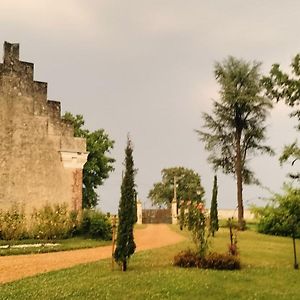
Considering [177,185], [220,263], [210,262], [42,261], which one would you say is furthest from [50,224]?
[177,185]

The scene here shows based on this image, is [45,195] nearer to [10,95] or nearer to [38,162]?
[38,162]

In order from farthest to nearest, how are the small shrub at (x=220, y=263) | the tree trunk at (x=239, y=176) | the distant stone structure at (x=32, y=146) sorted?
the tree trunk at (x=239, y=176) < the distant stone structure at (x=32, y=146) < the small shrub at (x=220, y=263)

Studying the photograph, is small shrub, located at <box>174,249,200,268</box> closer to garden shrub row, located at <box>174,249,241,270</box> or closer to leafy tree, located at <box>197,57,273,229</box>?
garden shrub row, located at <box>174,249,241,270</box>

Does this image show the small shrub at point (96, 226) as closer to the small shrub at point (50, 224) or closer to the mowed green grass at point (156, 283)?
the small shrub at point (50, 224)

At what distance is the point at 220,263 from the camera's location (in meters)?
15.1

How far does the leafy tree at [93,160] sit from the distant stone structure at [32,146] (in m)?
15.7

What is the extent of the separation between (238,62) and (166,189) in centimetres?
4570

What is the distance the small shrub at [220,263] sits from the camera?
15078 millimetres

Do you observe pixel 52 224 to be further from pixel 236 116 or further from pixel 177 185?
pixel 177 185

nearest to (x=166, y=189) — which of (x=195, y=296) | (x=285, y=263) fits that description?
(x=285, y=263)

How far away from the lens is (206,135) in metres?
39.0

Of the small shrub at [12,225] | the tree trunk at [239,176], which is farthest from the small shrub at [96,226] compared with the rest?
the tree trunk at [239,176]

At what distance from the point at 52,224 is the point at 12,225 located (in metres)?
2.00

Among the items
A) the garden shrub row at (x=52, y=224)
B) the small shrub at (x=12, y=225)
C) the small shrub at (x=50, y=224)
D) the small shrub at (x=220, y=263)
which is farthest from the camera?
the small shrub at (x=50, y=224)
